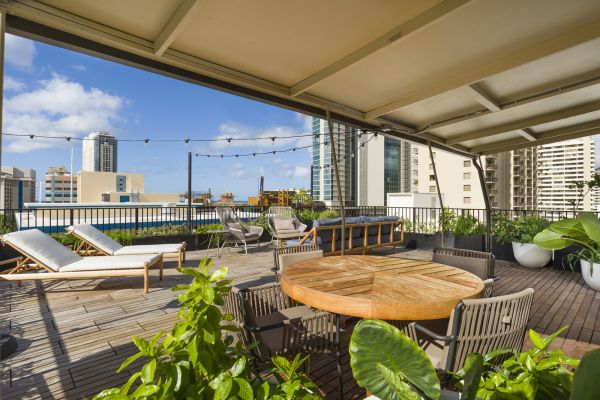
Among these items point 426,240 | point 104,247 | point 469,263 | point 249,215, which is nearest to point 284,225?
point 249,215

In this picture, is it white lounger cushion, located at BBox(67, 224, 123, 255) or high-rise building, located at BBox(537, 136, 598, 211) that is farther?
high-rise building, located at BBox(537, 136, 598, 211)

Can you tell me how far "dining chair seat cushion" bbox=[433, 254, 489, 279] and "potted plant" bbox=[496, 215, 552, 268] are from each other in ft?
11.6

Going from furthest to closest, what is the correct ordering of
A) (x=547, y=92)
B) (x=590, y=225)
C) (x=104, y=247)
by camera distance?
(x=104, y=247) → (x=547, y=92) → (x=590, y=225)

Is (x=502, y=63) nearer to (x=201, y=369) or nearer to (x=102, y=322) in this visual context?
(x=201, y=369)

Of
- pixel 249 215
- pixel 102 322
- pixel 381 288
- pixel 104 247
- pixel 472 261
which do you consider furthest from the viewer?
pixel 249 215

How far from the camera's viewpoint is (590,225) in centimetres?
84

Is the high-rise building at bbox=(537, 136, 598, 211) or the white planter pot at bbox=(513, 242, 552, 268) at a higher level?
the high-rise building at bbox=(537, 136, 598, 211)

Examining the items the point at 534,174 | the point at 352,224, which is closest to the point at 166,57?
the point at 352,224

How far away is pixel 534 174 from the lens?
6450cm

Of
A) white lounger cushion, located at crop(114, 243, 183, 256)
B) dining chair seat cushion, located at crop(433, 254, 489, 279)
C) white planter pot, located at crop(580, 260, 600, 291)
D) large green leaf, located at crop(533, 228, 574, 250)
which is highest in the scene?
large green leaf, located at crop(533, 228, 574, 250)

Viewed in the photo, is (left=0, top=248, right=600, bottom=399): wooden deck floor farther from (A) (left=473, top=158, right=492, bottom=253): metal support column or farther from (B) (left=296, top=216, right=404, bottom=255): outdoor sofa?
(A) (left=473, top=158, right=492, bottom=253): metal support column

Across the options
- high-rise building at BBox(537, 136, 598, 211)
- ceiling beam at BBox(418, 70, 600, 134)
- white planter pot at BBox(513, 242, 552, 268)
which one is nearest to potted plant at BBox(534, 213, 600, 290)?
ceiling beam at BBox(418, 70, 600, 134)

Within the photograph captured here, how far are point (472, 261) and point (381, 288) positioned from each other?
4.76 feet

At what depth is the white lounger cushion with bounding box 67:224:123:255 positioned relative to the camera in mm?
4629
